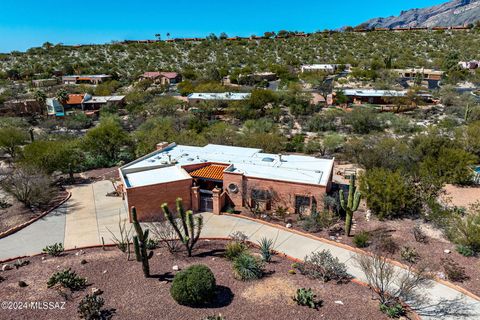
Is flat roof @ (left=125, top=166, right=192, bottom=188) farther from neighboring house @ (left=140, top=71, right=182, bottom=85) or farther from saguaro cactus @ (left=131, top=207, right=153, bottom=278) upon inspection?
neighboring house @ (left=140, top=71, right=182, bottom=85)

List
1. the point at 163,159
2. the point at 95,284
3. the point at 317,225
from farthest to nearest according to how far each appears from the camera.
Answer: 1. the point at 163,159
2. the point at 317,225
3. the point at 95,284

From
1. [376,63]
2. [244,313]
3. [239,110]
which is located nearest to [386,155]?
[244,313]

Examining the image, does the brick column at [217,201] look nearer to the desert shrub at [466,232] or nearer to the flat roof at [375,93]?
the desert shrub at [466,232]

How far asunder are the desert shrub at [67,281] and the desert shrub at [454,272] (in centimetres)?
1575

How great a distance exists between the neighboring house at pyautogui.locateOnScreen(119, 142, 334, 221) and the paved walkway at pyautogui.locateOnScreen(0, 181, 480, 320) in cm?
150

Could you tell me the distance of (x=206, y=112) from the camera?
51.5 m

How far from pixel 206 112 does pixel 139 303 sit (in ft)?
131

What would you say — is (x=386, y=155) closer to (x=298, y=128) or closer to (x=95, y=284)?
→ (x=298, y=128)

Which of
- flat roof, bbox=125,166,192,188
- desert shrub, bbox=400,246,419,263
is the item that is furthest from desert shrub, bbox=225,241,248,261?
desert shrub, bbox=400,246,419,263

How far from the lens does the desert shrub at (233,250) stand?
55.2 feet

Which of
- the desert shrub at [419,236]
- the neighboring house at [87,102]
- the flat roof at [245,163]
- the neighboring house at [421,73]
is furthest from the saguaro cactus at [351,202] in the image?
the neighboring house at [421,73]

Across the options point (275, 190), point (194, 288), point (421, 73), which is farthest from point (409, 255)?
point (421, 73)

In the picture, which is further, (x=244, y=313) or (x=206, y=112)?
(x=206, y=112)

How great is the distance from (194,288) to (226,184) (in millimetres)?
10096
